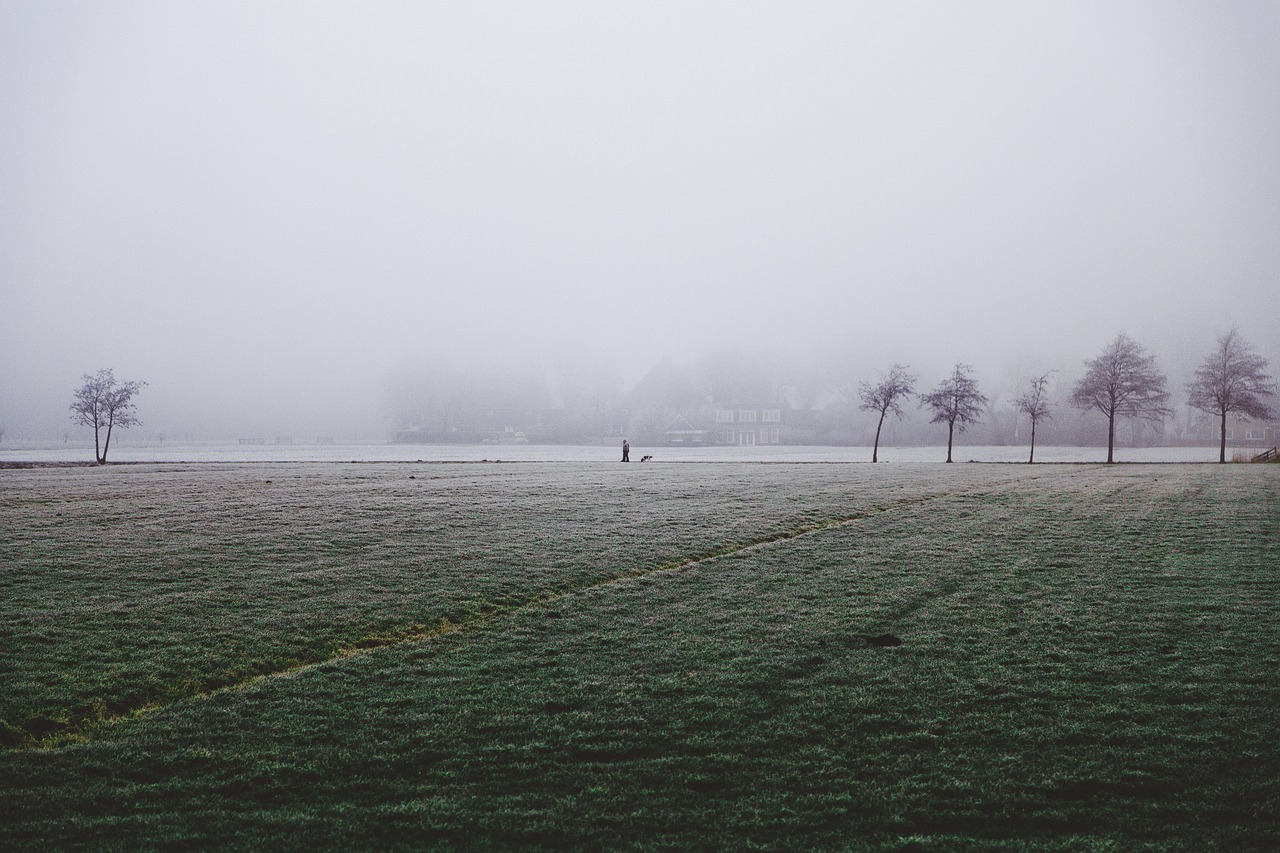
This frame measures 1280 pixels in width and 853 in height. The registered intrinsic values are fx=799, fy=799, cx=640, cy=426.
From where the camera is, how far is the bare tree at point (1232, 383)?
7188cm

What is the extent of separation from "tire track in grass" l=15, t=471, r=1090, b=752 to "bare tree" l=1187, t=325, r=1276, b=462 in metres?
65.9

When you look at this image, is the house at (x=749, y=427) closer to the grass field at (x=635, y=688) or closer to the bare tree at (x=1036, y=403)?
the bare tree at (x=1036, y=403)

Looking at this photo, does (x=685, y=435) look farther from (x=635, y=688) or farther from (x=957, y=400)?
(x=635, y=688)

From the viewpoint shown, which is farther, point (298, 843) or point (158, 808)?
point (158, 808)

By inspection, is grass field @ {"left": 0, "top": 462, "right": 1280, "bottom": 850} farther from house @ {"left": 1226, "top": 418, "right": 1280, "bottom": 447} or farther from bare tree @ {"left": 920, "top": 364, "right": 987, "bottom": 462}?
house @ {"left": 1226, "top": 418, "right": 1280, "bottom": 447}

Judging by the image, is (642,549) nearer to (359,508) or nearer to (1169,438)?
(359,508)

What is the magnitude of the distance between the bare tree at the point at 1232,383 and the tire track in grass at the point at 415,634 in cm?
6590

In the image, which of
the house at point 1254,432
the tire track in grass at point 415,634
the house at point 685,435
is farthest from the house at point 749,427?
the tire track in grass at point 415,634

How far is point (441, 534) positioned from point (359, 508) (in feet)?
20.5

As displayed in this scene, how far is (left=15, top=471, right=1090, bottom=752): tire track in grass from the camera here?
904cm

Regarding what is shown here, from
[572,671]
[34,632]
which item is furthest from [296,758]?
[34,632]

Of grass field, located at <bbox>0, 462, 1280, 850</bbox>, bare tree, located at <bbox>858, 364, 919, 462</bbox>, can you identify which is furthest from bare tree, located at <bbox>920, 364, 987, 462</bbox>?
grass field, located at <bbox>0, 462, 1280, 850</bbox>

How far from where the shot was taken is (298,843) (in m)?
6.36

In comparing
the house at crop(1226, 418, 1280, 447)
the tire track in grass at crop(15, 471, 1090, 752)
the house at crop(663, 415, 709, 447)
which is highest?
the house at crop(1226, 418, 1280, 447)
